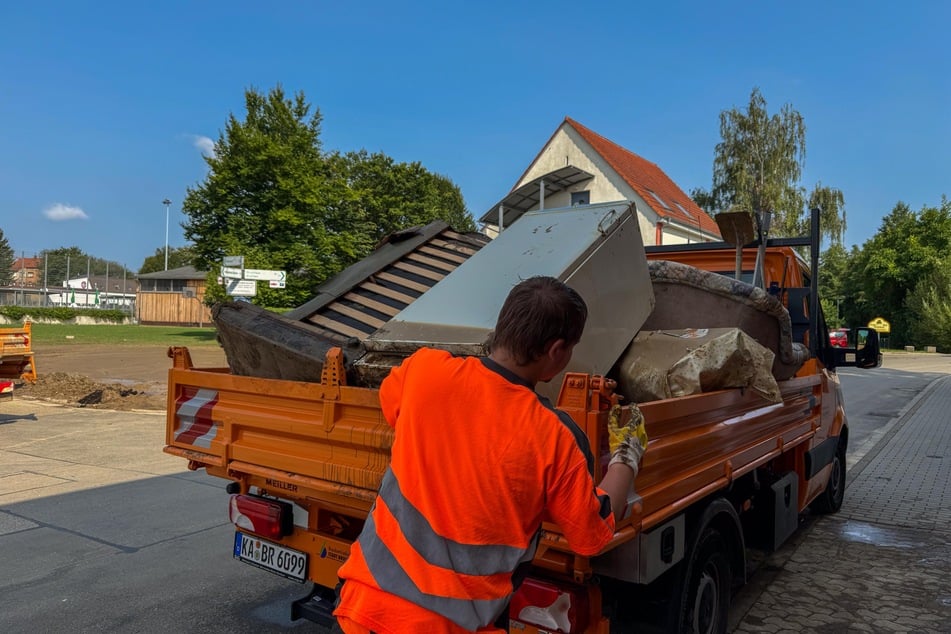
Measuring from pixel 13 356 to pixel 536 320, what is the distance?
37.7ft

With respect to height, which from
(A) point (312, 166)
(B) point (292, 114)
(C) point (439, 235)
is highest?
(B) point (292, 114)

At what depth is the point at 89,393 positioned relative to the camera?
1304 centimetres

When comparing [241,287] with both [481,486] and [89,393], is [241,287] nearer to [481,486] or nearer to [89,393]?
[89,393]

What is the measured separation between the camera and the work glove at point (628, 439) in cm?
174

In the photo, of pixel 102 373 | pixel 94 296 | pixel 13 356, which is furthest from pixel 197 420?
pixel 94 296

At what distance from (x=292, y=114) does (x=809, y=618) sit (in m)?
32.8

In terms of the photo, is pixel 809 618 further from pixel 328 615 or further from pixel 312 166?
pixel 312 166

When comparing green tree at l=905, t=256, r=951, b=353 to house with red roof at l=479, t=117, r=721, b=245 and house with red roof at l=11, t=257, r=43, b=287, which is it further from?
house with red roof at l=11, t=257, r=43, b=287

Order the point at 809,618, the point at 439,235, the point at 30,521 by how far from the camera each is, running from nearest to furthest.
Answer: the point at 809,618 < the point at 439,235 < the point at 30,521

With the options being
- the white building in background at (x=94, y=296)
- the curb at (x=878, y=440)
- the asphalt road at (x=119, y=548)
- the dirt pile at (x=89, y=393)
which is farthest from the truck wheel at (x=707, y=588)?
the white building in background at (x=94, y=296)

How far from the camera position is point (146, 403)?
12422 millimetres

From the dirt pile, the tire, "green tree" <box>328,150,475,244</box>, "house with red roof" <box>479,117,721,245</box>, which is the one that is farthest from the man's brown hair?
"green tree" <box>328,150,475,244</box>

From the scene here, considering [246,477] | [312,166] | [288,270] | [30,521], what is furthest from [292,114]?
[246,477]

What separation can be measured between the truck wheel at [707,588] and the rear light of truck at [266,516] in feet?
5.61
